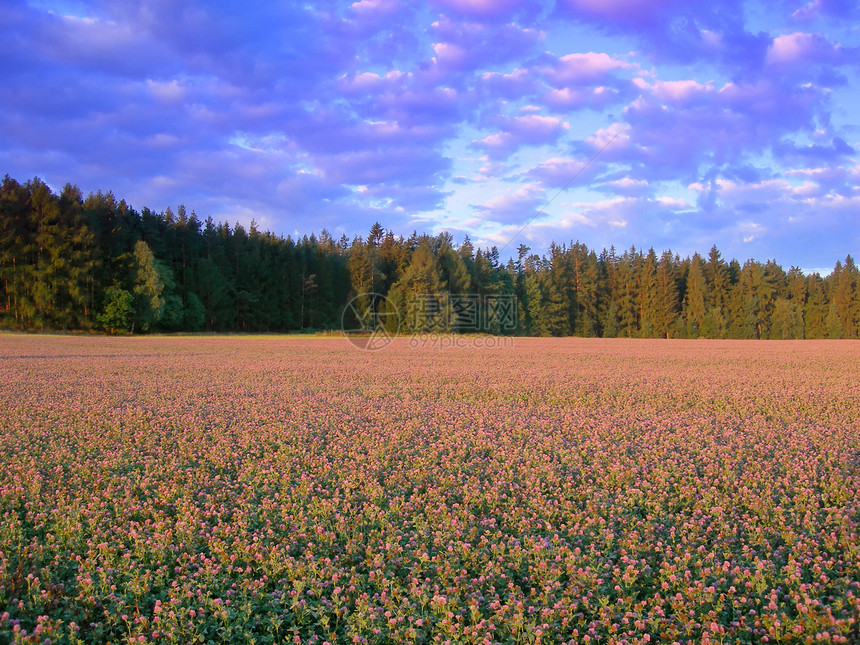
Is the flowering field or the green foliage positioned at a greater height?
the green foliage

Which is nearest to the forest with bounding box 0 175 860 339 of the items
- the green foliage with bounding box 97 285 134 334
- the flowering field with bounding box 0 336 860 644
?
the green foliage with bounding box 97 285 134 334

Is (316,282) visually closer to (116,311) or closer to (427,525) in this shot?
(116,311)

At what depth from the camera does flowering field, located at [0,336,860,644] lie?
3.56m

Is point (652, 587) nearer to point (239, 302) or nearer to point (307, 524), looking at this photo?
point (307, 524)

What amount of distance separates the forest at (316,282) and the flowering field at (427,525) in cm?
5142

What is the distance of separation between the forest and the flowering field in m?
51.4

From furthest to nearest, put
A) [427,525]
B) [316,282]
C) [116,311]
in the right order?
[316,282] < [116,311] < [427,525]

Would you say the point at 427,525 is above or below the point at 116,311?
below

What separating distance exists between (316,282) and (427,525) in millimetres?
76440

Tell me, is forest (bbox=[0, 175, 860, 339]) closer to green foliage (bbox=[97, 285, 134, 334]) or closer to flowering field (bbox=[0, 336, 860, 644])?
green foliage (bbox=[97, 285, 134, 334])

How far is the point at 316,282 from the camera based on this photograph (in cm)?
7900

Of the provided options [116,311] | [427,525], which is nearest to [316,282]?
[116,311]

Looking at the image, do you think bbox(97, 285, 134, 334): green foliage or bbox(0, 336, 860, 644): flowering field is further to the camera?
bbox(97, 285, 134, 334): green foliage

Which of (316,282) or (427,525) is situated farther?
(316,282)
